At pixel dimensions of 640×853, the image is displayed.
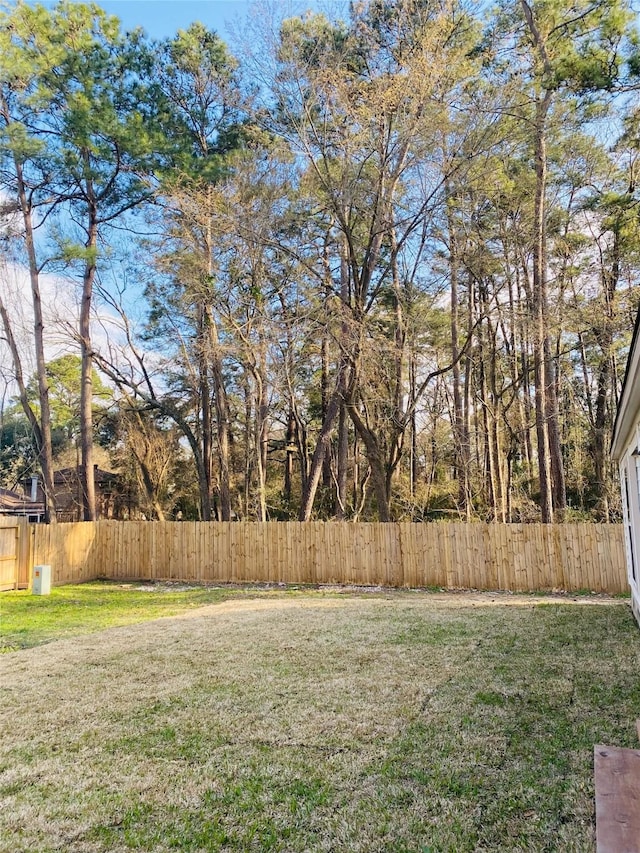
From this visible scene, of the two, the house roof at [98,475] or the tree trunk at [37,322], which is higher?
the tree trunk at [37,322]

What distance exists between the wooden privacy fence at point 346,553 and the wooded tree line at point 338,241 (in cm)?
145

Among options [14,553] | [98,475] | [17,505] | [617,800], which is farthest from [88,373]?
[617,800]

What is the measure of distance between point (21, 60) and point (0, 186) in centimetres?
289

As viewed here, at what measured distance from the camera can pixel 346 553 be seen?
1046 centimetres

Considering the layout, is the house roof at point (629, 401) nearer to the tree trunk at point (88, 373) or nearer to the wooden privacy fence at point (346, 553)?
the wooden privacy fence at point (346, 553)

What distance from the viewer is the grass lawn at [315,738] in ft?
7.28

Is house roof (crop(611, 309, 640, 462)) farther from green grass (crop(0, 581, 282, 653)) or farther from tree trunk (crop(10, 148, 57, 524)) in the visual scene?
tree trunk (crop(10, 148, 57, 524))

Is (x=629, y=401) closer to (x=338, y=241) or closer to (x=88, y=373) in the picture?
(x=338, y=241)

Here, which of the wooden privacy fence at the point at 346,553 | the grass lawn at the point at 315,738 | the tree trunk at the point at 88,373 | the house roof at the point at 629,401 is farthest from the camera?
the tree trunk at the point at 88,373

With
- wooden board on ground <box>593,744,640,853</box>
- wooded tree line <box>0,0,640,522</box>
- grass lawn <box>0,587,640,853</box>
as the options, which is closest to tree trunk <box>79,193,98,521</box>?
wooded tree line <box>0,0,640,522</box>

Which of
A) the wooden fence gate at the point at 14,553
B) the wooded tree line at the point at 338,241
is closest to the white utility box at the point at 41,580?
the wooden fence gate at the point at 14,553

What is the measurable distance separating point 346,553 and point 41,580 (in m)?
5.41

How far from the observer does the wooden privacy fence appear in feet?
29.7

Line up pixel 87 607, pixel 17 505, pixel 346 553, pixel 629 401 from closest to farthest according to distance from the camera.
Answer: pixel 629 401, pixel 87 607, pixel 346 553, pixel 17 505
